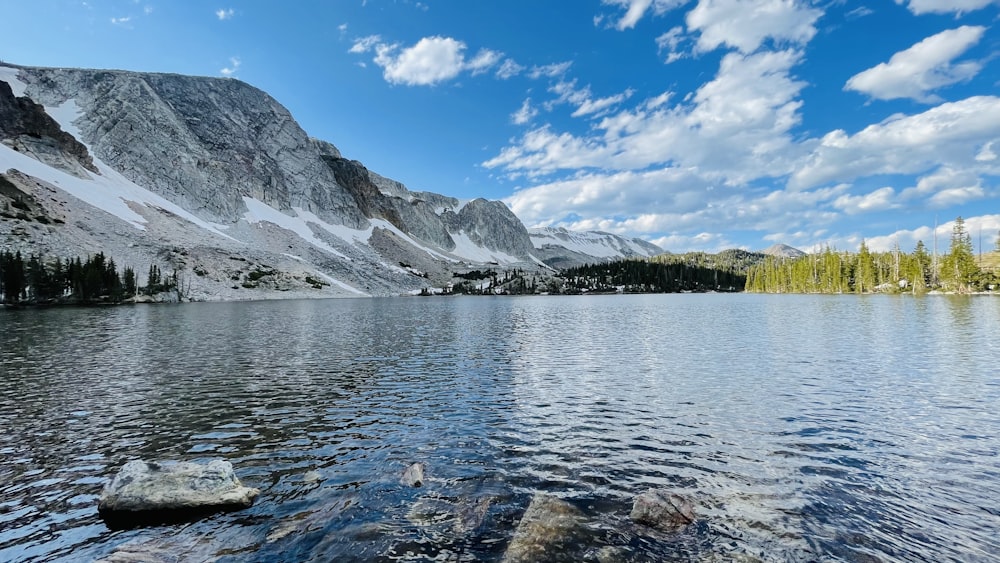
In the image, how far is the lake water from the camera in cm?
1116

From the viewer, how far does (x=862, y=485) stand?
14.1 meters

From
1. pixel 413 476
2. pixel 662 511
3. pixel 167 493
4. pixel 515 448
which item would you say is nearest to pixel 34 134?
pixel 167 493

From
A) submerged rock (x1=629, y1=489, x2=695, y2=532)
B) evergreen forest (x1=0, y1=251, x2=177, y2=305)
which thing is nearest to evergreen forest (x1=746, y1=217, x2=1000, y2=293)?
submerged rock (x1=629, y1=489, x2=695, y2=532)

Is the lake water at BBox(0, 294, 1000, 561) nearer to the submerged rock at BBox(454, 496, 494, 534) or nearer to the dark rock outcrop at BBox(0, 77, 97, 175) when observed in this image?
the submerged rock at BBox(454, 496, 494, 534)

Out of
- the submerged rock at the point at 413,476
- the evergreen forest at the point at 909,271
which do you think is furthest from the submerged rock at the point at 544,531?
the evergreen forest at the point at 909,271

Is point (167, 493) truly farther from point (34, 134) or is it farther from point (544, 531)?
point (34, 134)

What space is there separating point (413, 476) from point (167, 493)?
673cm

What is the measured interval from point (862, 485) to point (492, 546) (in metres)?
11.8

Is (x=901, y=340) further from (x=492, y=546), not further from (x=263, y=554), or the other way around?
(x=263, y=554)

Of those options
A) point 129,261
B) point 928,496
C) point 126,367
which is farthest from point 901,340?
point 129,261

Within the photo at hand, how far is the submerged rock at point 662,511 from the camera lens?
469 inches

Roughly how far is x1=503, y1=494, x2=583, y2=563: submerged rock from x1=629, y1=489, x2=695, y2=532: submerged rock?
1.59m

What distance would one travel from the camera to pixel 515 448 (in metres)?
17.7

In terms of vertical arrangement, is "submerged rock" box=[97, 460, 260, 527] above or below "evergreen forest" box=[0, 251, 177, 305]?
below
